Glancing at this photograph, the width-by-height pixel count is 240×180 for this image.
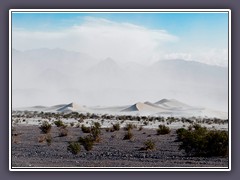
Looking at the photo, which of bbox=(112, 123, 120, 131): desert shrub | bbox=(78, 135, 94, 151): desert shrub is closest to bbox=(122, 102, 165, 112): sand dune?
bbox=(112, 123, 120, 131): desert shrub

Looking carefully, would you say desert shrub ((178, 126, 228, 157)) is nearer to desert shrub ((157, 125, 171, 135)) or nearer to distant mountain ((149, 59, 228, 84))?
desert shrub ((157, 125, 171, 135))

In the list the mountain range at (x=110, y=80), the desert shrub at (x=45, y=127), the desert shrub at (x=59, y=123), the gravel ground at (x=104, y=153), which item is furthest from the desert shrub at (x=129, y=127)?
the desert shrub at (x=45, y=127)

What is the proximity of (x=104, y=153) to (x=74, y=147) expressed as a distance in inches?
21.0

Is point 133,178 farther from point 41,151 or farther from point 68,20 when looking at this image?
point 68,20

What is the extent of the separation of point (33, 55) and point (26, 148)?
1632 millimetres

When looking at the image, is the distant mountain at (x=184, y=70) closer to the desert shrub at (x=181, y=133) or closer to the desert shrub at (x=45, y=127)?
the desert shrub at (x=181, y=133)

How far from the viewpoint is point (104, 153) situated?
Result: 43.1 ft

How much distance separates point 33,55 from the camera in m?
12.8

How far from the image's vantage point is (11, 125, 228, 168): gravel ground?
12.7m

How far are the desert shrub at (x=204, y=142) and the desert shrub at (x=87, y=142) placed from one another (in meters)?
1.54

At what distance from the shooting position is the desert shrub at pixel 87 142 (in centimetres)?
1294

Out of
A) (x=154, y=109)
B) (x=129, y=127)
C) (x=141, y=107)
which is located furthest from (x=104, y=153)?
(x=154, y=109)

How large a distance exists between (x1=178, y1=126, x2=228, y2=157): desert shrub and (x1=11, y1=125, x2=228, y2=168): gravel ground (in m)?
0.13
